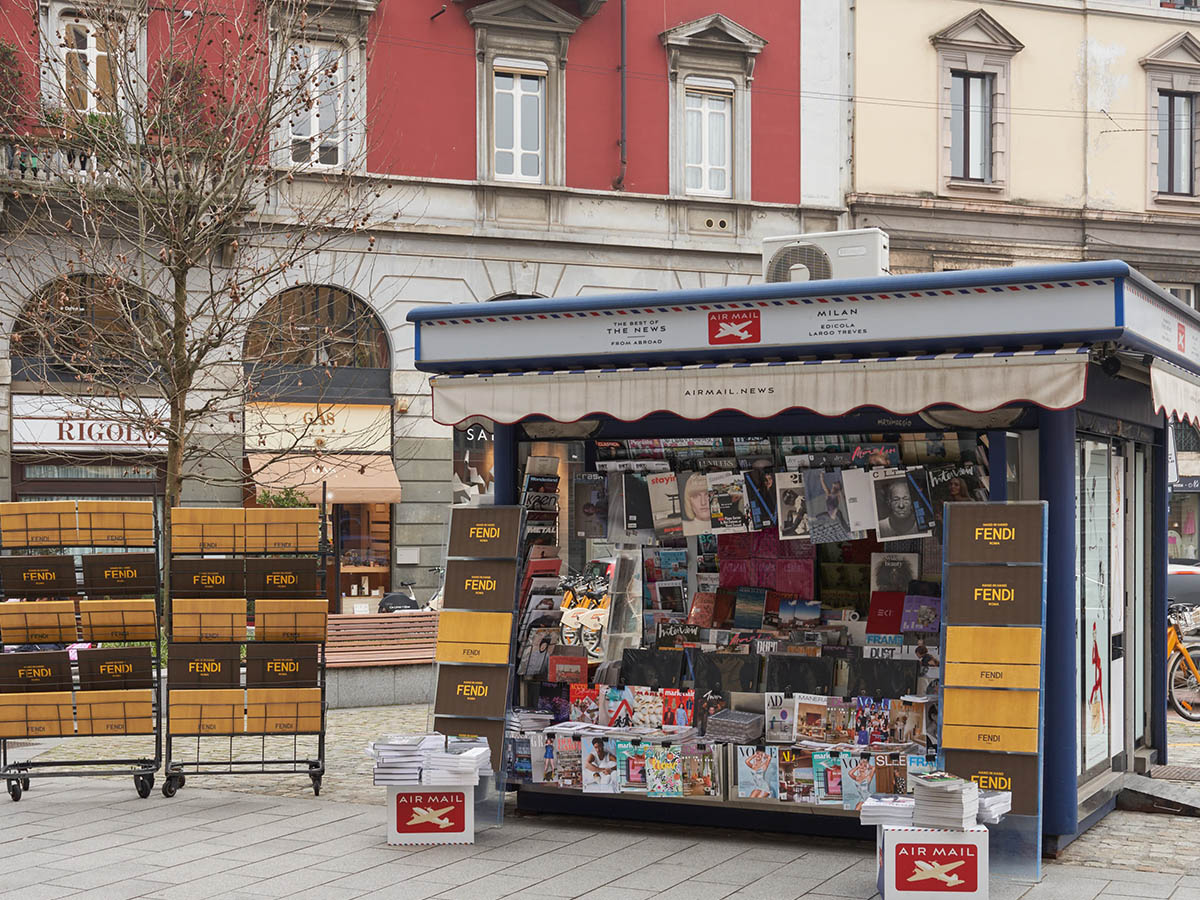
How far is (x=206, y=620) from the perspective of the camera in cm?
949

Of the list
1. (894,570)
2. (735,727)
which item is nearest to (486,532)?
(735,727)

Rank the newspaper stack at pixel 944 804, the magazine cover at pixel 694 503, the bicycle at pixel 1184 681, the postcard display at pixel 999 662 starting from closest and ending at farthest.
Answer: the newspaper stack at pixel 944 804 → the postcard display at pixel 999 662 → the magazine cover at pixel 694 503 → the bicycle at pixel 1184 681

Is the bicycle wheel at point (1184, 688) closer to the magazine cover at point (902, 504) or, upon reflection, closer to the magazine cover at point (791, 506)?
the magazine cover at point (902, 504)

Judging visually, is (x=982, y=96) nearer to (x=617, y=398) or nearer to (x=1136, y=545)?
(x=1136, y=545)

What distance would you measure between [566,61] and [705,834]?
18.2 meters

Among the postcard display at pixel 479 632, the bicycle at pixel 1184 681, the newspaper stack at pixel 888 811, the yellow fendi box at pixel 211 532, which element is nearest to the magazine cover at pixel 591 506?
the postcard display at pixel 479 632

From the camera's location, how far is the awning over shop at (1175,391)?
7.60 meters

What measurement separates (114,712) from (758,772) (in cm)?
427

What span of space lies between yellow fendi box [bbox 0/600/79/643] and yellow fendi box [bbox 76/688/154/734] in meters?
0.41

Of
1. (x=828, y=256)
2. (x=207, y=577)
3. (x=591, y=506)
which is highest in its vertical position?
(x=828, y=256)

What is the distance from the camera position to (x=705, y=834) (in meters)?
8.16

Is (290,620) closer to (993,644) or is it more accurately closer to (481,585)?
(481,585)

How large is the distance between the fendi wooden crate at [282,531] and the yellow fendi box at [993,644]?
4.26 m

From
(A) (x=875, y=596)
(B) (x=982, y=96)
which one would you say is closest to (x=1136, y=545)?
(A) (x=875, y=596)
